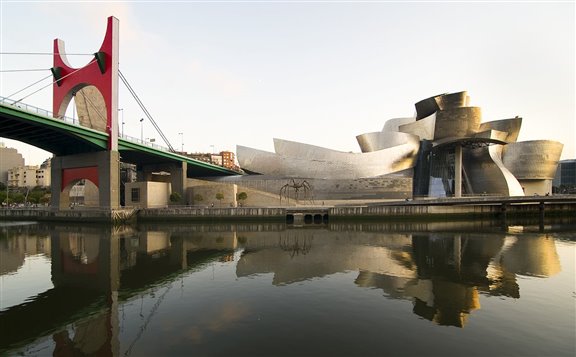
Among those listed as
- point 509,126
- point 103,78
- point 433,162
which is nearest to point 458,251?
point 433,162

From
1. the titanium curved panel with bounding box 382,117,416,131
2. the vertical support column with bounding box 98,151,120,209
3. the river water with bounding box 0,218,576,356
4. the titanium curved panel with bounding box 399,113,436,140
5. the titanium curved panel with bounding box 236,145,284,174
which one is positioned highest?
the titanium curved panel with bounding box 382,117,416,131

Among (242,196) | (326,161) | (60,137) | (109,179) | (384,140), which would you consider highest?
(384,140)

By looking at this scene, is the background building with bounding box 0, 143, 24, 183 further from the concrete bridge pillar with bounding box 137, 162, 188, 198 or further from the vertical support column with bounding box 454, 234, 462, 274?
the vertical support column with bounding box 454, 234, 462, 274

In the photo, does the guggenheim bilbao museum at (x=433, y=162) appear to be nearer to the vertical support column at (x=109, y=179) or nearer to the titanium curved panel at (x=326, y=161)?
the titanium curved panel at (x=326, y=161)

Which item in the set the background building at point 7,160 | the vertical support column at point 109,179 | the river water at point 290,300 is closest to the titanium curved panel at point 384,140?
the river water at point 290,300

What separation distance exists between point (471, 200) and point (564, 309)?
3055cm

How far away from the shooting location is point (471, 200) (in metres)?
Answer: 37.4

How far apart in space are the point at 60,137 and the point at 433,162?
5102 centimetres

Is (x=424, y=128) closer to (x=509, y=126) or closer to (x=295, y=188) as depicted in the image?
(x=509, y=126)

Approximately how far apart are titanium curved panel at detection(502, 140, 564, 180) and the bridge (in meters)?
51.7

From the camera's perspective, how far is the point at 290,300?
35.1 ft

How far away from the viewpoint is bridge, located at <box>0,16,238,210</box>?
3278cm

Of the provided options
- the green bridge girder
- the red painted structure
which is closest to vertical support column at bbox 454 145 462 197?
the green bridge girder

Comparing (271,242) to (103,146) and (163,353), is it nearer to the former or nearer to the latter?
(163,353)
